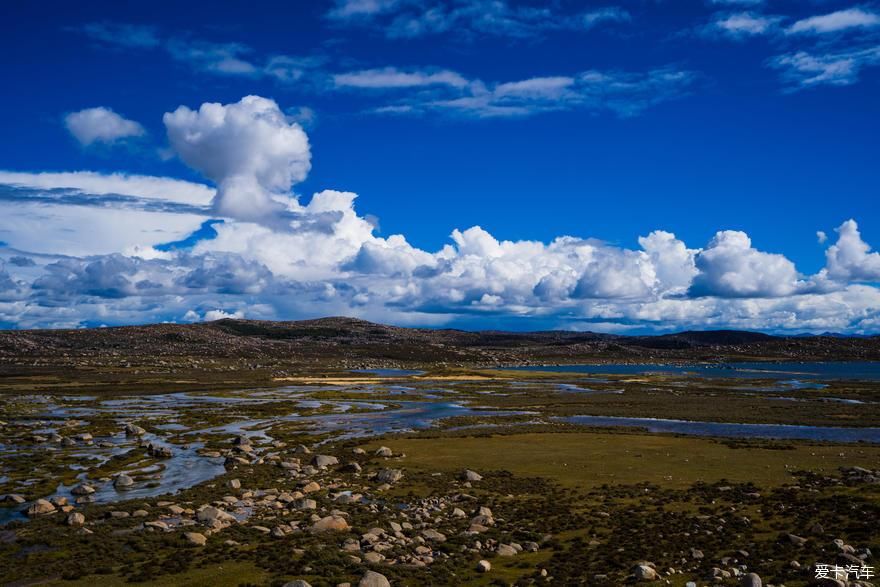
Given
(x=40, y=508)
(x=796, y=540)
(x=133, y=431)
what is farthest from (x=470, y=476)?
(x=133, y=431)

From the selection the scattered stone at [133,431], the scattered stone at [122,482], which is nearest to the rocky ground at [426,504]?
the scattered stone at [122,482]

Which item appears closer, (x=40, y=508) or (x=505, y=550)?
(x=505, y=550)

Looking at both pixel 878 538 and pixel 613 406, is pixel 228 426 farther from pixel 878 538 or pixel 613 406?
pixel 878 538

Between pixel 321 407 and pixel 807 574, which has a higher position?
pixel 807 574

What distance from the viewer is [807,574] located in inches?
955

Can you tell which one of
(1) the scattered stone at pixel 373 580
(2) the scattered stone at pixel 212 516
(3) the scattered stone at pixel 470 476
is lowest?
(3) the scattered stone at pixel 470 476

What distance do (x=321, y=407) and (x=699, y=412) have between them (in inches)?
2493

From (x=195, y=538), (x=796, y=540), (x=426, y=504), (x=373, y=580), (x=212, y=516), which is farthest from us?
(x=426, y=504)

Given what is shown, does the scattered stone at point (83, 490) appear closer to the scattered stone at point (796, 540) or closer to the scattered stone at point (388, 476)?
the scattered stone at point (388, 476)

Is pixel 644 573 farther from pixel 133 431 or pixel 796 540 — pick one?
pixel 133 431

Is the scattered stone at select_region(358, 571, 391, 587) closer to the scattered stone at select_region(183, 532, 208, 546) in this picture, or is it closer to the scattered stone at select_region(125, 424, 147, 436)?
the scattered stone at select_region(183, 532, 208, 546)

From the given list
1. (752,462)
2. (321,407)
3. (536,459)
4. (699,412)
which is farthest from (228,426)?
(699,412)

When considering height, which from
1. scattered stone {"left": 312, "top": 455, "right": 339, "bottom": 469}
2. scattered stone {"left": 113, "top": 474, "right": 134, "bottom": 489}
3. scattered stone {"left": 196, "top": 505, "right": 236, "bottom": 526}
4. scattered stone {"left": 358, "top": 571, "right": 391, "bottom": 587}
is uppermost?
scattered stone {"left": 358, "top": 571, "right": 391, "bottom": 587}

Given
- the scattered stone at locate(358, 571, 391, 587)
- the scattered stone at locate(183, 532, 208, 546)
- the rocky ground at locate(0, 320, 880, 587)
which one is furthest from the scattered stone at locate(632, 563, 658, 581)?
the scattered stone at locate(183, 532, 208, 546)
